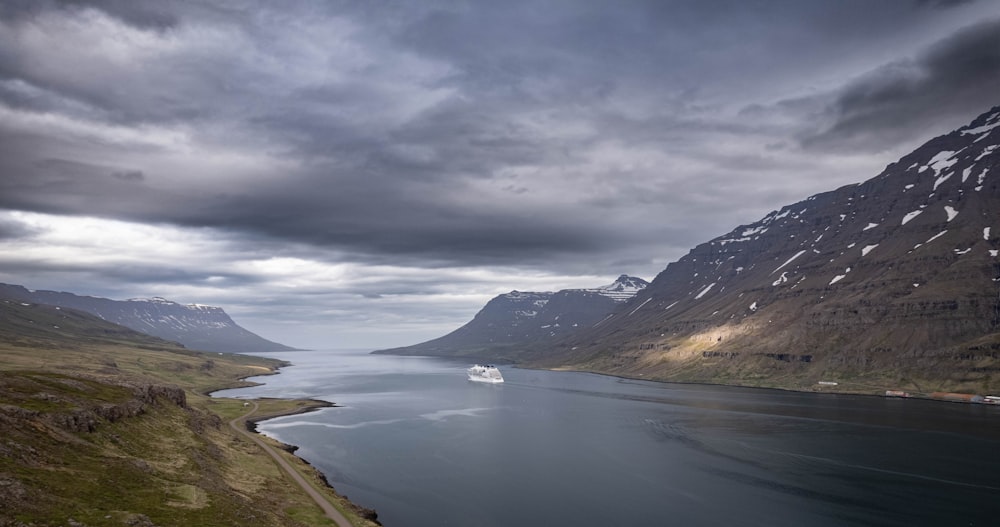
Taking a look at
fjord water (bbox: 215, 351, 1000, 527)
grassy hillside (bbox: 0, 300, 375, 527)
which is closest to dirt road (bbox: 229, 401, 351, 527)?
grassy hillside (bbox: 0, 300, 375, 527)

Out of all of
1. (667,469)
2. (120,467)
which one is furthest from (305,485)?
(667,469)

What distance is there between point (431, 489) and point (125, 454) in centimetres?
4839

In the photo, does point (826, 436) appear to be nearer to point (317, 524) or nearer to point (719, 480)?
point (719, 480)

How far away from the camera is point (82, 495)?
168ft

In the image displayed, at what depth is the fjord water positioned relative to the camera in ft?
280

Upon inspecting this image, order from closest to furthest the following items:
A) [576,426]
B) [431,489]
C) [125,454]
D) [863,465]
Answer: [125,454] → [431,489] → [863,465] → [576,426]

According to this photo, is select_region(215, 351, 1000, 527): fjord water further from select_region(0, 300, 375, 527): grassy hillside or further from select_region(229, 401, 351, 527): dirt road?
select_region(0, 300, 375, 527): grassy hillside

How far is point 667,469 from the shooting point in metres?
114

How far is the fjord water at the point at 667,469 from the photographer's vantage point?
85438 millimetres

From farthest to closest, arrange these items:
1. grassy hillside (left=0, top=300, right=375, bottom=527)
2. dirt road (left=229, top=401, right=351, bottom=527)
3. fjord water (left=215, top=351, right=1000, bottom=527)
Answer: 1. fjord water (left=215, top=351, right=1000, bottom=527)
2. dirt road (left=229, top=401, right=351, bottom=527)
3. grassy hillside (left=0, top=300, right=375, bottom=527)

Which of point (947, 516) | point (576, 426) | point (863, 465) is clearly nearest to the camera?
point (947, 516)

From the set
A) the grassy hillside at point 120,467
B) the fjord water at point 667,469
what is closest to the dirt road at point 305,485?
the grassy hillside at point 120,467

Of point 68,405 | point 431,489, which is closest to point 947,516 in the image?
point 431,489

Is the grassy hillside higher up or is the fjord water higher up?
the grassy hillside
